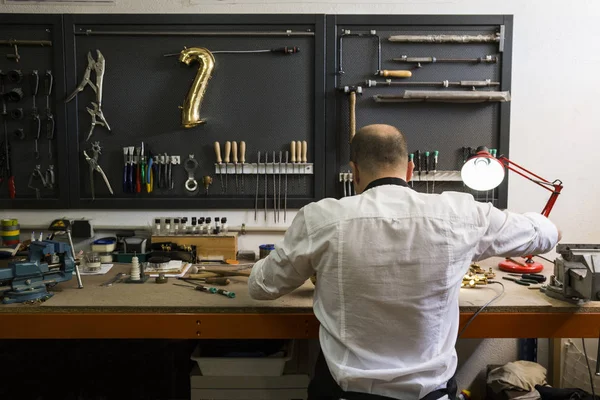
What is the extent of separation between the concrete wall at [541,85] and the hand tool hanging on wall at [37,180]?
5.4 inches

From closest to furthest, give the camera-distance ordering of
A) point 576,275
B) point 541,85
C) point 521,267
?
point 576,275
point 521,267
point 541,85

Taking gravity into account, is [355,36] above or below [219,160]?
above

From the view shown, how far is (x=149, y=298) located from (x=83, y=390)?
1.13m

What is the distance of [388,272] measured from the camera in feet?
4.37

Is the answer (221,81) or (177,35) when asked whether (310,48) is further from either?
(177,35)

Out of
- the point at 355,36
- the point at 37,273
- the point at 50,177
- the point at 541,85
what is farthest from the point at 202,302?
the point at 541,85

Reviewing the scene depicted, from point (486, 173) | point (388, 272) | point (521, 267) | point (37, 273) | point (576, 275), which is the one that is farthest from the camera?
point (521, 267)

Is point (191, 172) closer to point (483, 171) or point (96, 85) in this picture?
point (96, 85)

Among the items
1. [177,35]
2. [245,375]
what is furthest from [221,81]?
[245,375]

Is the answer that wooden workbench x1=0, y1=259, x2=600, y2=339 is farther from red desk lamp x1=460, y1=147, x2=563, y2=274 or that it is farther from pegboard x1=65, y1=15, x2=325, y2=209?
pegboard x1=65, y1=15, x2=325, y2=209

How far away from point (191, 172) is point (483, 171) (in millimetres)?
1486

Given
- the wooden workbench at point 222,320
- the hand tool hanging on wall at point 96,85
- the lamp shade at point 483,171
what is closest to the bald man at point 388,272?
the wooden workbench at point 222,320

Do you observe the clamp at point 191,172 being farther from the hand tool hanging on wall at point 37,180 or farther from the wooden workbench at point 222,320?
the wooden workbench at point 222,320

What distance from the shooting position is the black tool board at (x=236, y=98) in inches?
103
